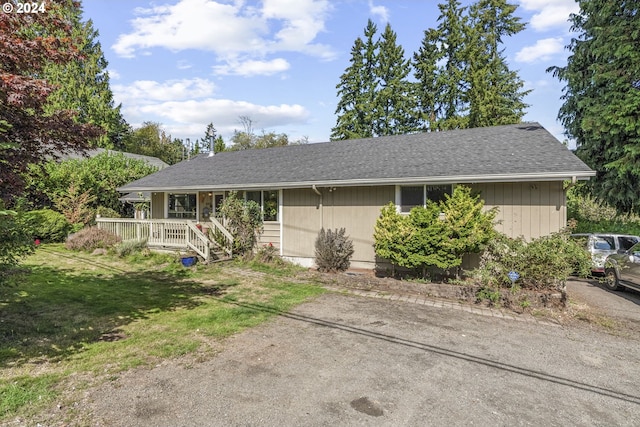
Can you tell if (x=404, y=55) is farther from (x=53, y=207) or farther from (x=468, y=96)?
(x=53, y=207)

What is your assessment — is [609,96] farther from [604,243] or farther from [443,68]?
[443,68]

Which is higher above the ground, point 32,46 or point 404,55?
point 404,55

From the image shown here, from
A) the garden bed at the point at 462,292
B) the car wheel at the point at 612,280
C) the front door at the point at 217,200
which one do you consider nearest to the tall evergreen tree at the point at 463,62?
the car wheel at the point at 612,280

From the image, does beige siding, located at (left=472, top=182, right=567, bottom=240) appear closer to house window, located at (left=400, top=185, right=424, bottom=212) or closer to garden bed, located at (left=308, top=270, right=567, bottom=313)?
house window, located at (left=400, top=185, right=424, bottom=212)

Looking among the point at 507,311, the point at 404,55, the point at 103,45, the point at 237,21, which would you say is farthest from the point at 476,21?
the point at 103,45

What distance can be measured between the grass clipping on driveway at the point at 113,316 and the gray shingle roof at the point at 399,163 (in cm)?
329

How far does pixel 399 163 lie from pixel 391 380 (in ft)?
24.5

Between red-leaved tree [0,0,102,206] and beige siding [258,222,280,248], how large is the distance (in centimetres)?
702

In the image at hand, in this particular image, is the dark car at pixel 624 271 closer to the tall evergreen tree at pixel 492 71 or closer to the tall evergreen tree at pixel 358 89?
the tall evergreen tree at pixel 492 71

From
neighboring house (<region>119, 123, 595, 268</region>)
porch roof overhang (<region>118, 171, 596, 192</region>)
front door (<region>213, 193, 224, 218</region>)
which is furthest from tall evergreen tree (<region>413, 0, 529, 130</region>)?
front door (<region>213, 193, 224, 218</region>)

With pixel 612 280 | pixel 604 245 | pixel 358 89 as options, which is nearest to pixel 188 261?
pixel 612 280

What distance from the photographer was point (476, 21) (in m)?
27.0

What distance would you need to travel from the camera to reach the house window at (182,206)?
14438 millimetres

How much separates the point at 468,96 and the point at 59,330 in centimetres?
2692
